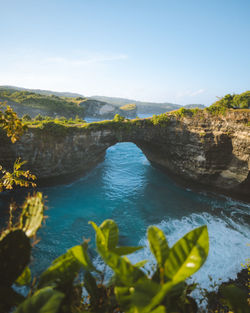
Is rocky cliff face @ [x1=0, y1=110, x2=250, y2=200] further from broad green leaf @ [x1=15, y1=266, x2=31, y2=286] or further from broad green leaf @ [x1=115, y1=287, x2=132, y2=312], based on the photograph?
broad green leaf @ [x1=115, y1=287, x2=132, y2=312]

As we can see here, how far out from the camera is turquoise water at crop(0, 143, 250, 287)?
965cm

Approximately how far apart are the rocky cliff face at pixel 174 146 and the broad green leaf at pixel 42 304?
49.6 feet

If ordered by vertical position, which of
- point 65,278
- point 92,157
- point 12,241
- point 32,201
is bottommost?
point 92,157

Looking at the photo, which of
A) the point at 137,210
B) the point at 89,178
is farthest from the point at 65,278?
the point at 89,178

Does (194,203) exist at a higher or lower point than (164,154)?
lower

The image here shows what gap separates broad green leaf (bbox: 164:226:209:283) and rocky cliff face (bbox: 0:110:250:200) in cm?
1514

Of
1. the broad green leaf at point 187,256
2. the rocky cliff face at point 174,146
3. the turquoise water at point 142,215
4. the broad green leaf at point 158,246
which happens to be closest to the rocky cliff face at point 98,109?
the rocky cliff face at point 174,146

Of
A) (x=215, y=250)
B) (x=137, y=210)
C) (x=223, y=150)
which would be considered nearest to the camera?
(x=215, y=250)

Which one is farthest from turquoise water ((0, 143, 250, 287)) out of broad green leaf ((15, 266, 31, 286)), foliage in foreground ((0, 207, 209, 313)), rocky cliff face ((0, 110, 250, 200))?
foliage in foreground ((0, 207, 209, 313))

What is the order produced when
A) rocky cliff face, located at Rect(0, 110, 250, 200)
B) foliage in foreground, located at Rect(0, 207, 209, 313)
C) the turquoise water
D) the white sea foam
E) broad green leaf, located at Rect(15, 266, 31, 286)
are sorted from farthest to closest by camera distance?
rocky cliff face, located at Rect(0, 110, 250, 200) < the turquoise water < the white sea foam < broad green leaf, located at Rect(15, 266, 31, 286) < foliage in foreground, located at Rect(0, 207, 209, 313)

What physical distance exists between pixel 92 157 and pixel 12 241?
16.6m

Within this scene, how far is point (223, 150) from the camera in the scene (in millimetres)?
14922

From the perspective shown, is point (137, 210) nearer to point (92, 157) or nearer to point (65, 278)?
point (92, 157)

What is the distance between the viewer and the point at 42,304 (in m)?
1.14
